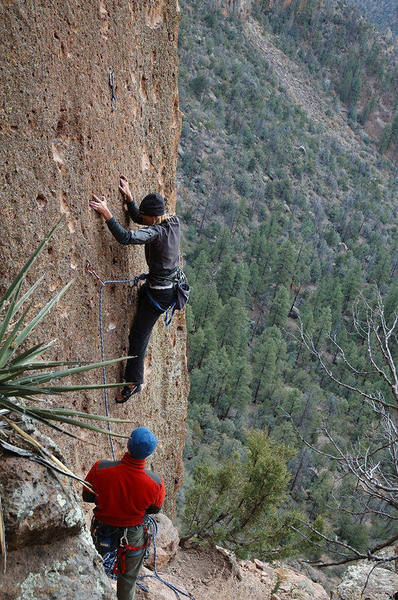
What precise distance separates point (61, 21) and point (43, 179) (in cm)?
122

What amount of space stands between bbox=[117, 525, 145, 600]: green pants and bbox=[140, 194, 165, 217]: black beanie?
2.53 meters

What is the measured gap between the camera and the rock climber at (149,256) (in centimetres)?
420

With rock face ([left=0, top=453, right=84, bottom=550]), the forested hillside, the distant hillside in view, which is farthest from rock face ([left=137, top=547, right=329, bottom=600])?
the distant hillside

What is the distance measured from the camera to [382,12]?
151m

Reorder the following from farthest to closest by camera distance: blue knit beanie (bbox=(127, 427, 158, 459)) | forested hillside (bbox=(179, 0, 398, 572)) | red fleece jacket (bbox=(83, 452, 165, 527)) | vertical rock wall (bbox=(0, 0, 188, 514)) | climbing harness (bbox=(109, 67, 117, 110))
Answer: forested hillside (bbox=(179, 0, 398, 572)) < climbing harness (bbox=(109, 67, 117, 110)) < vertical rock wall (bbox=(0, 0, 188, 514)) < red fleece jacket (bbox=(83, 452, 165, 527)) < blue knit beanie (bbox=(127, 427, 158, 459))

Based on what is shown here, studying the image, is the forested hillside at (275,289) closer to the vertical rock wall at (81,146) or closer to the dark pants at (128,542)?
the vertical rock wall at (81,146)

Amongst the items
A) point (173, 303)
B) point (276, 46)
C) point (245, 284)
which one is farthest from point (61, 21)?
point (276, 46)

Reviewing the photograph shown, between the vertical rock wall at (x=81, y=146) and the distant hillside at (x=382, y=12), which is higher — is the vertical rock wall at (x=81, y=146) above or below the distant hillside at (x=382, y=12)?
above

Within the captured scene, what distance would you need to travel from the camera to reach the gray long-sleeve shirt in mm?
4141

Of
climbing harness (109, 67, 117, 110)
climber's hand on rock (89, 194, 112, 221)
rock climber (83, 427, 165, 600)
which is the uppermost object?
climbing harness (109, 67, 117, 110)

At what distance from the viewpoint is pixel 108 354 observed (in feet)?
15.7

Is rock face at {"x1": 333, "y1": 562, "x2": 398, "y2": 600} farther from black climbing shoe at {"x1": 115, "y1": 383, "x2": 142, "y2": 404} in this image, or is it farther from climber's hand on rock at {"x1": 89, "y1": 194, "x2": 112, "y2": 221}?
climber's hand on rock at {"x1": 89, "y1": 194, "x2": 112, "y2": 221}

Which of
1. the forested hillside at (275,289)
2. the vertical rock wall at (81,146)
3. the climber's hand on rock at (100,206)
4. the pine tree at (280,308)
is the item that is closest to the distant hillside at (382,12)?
the forested hillside at (275,289)

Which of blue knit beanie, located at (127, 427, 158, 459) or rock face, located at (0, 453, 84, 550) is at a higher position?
rock face, located at (0, 453, 84, 550)
